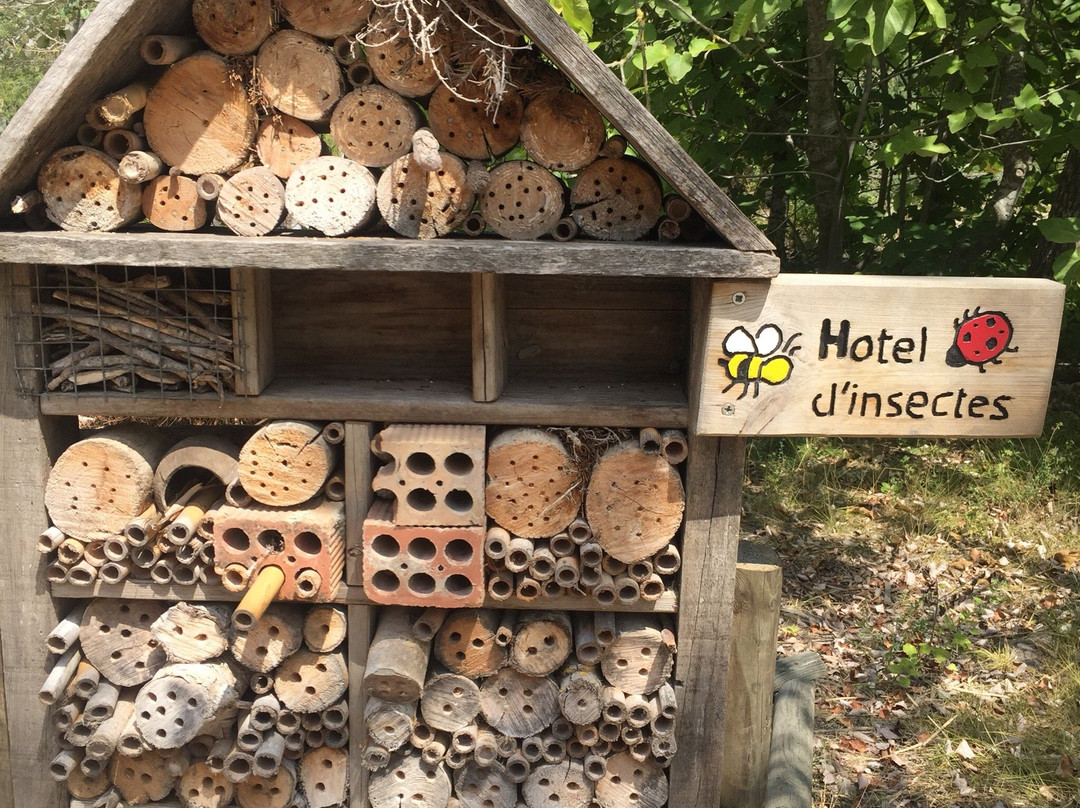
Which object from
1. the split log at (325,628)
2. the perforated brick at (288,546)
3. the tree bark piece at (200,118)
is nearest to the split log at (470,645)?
the split log at (325,628)

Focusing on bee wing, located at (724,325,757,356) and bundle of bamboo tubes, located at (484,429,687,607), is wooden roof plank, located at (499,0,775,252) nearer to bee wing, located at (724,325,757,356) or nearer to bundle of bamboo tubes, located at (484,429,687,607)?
bee wing, located at (724,325,757,356)

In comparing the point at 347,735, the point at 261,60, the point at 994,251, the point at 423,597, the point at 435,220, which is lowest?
the point at 347,735

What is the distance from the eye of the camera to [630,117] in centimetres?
270

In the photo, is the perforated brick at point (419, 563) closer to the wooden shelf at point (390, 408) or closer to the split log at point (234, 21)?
the wooden shelf at point (390, 408)

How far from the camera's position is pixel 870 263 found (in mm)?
6801

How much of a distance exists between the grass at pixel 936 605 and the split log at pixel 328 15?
3388mm

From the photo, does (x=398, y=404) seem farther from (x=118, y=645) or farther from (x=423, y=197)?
(x=118, y=645)

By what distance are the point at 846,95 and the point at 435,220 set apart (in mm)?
4863

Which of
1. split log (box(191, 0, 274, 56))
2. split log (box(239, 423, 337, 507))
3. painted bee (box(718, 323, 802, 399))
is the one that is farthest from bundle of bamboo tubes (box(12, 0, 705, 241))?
split log (box(239, 423, 337, 507))

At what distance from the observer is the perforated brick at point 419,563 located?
3.19 m

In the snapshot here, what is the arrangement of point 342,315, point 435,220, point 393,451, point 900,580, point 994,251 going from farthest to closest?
point 994,251
point 900,580
point 342,315
point 393,451
point 435,220

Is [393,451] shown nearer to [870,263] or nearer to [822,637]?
[822,637]

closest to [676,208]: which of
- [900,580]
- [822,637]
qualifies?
[822,637]

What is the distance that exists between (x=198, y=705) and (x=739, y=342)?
2123 millimetres
